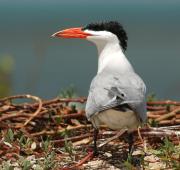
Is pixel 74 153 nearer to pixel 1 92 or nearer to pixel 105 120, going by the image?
pixel 105 120

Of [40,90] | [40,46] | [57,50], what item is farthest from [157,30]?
[40,46]

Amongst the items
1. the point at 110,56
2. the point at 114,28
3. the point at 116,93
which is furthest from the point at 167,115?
the point at 116,93

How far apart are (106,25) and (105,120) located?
2.81 feet

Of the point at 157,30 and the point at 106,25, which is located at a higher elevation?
the point at 106,25

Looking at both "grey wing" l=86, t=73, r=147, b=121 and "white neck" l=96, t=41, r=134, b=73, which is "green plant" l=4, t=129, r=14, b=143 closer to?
"grey wing" l=86, t=73, r=147, b=121

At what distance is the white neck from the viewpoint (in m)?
6.57

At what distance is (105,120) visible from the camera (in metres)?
6.09

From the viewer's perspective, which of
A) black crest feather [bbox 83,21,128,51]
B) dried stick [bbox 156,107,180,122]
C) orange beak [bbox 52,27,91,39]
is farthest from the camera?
dried stick [bbox 156,107,180,122]

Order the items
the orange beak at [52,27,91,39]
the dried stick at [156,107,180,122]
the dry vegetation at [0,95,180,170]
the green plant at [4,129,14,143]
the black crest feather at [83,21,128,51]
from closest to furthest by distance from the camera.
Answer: the dry vegetation at [0,95,180,170], the green plant at [4,129,14,143], the black crest feather at [83,21,128,51], the orange beak at [52,27,91,39], the dried stick at [156,107,180,122]

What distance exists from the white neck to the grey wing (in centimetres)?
31

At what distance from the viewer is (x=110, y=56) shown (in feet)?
21.9

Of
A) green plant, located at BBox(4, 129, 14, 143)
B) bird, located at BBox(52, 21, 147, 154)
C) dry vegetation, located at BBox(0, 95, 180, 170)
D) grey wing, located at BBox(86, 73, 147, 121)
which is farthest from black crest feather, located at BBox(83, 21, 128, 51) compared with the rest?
green plant, located at BBox(4, 129, 14, 143)

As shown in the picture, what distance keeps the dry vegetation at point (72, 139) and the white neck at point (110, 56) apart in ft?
1.74

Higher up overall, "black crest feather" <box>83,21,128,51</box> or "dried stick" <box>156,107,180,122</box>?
"black crest feather" <box>83,21,128,51</box>
